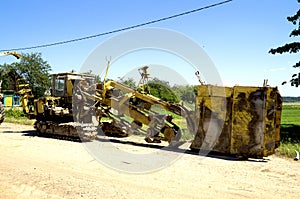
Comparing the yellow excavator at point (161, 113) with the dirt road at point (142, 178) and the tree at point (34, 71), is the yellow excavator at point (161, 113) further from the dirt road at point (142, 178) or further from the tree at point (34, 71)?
the tree at point (34, 71)

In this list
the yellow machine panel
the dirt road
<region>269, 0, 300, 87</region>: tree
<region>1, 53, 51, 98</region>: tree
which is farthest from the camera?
<region>1, 53, 51, 98</region>: tree

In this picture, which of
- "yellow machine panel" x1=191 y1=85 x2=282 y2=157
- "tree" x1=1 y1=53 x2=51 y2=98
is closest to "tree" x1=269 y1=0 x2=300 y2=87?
"yellow machine panel" x1=191 y1=85 x2=282 y2=157

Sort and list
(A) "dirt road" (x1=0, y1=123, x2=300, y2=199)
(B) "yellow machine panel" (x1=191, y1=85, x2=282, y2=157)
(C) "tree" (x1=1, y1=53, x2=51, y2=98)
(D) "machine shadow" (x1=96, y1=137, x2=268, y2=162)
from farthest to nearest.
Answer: (C) "tree" (x1=1, y1=53, x2=51, y2=98)
(D) "machine shadow" (x1=96, y1=137, x2=268, y2=162)
(B) "yellow machine panel" (x1=191, y1=85, x2=282, y2=157)
(A) "dirt road" (x1=0, y1=123, x2=300, y2=199)

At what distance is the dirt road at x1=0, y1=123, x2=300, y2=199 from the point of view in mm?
5832

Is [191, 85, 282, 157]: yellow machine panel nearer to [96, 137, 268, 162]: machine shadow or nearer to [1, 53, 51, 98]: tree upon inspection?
[96, 137, 268, 162]: machine shadow

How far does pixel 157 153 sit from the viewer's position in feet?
33.6

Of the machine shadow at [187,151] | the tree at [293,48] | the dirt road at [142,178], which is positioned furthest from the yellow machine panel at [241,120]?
the tree at [293,48]

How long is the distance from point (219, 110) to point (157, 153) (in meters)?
2.42

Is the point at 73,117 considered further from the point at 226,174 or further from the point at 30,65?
the point at 30,65

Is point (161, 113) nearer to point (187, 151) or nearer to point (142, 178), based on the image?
point (187, 151)

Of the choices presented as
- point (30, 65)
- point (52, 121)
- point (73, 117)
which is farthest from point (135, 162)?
point (30, 65)

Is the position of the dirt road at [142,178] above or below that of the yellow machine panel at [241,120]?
below

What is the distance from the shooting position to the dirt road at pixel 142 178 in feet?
19.1

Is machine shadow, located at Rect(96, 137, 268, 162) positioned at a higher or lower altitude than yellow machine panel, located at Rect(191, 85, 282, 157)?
lower
